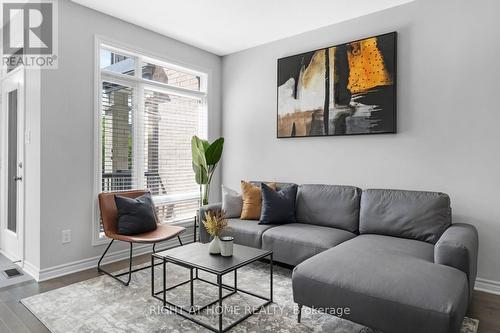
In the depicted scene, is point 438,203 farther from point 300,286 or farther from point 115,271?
point 115,271

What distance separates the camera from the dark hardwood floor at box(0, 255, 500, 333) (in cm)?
213

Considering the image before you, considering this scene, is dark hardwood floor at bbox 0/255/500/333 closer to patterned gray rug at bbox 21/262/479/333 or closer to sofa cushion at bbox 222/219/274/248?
patterned gray rug at bbox 21/262/479/333

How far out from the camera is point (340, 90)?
3.50 metres

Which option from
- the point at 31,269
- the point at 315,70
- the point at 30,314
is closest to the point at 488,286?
the point at 315,70

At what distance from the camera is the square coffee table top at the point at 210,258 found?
216 centimetres

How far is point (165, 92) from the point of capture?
4.11m

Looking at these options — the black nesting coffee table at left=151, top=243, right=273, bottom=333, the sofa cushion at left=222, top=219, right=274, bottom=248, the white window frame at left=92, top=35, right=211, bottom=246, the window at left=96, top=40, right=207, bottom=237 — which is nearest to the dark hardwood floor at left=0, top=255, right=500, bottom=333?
the white window frame at left=92, top=35, right=211, bottom=246

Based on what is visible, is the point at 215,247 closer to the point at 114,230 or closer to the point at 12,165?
the point at 114,230

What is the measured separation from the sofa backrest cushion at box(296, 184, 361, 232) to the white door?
9.67 ft

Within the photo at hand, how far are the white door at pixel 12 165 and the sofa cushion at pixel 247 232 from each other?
2154mm

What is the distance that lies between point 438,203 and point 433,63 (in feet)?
4.33

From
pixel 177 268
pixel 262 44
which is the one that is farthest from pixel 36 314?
pixel 262 44

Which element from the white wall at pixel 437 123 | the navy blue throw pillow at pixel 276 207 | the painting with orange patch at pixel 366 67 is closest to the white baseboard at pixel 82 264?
the navy blue throw pillow at pixel 276 207

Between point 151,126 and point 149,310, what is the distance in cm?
228
